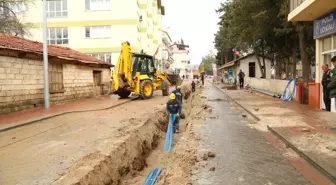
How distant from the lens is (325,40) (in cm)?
1303

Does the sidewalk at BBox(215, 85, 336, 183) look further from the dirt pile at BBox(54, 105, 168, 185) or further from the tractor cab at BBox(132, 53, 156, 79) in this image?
the tractor cab at BBox(132, 53, 156, 79)

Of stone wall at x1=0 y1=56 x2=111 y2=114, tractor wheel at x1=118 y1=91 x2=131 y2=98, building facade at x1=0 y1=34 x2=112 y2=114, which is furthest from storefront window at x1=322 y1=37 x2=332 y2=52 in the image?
stone wall at x1=0 y1=56 x2=111 y2=114

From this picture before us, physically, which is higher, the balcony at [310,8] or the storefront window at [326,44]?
the balcony at [310,8]

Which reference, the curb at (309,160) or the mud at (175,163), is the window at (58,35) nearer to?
the mud at (175,163)

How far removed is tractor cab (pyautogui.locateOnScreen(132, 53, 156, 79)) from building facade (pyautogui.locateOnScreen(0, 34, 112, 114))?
3202mm

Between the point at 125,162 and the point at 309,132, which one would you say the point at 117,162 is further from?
the point at 309,132

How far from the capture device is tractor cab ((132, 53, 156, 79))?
1962cm

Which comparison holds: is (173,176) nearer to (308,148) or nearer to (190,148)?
(190,148)

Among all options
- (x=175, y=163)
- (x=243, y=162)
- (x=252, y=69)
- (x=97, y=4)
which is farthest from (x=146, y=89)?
(x=252, y=69)

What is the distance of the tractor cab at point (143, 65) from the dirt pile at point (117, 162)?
31.2ft

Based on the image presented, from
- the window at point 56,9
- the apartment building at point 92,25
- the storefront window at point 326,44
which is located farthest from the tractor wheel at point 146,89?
the window at point 56,9

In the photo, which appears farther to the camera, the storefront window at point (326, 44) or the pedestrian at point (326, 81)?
the storefront window at point (326, 44)

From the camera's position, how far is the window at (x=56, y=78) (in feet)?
53.5

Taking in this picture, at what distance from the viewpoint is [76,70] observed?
1920 centimetres
